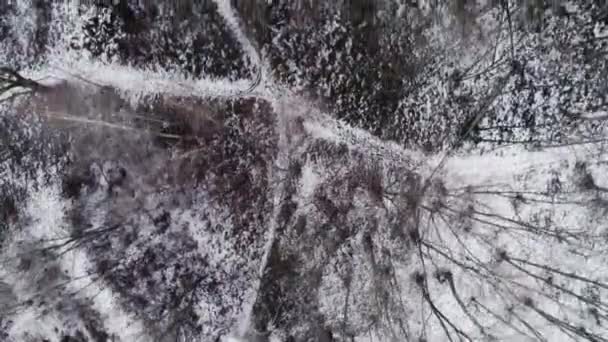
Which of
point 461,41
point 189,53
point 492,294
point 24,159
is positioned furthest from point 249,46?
point 492,294

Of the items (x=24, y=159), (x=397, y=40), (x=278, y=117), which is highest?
(x=397, y=40)

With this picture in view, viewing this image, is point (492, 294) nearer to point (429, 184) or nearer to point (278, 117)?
point (429, 184)

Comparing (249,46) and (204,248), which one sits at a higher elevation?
(249,46)

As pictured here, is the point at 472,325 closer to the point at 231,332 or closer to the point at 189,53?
the point at 231,332

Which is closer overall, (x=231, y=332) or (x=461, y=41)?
(x=461, y=41)

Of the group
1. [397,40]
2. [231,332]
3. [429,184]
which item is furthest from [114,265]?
[397,40]

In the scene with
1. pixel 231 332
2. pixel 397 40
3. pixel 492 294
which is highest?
pixel 397 40
